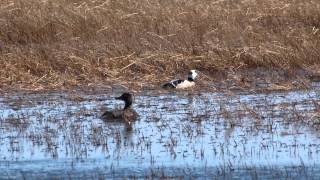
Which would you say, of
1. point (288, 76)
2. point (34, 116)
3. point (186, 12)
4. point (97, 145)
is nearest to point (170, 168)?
point (97, 145)

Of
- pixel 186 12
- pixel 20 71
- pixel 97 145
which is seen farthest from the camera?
pixel 186 12

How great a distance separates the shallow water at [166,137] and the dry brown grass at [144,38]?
166cm

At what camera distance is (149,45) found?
1820 cm

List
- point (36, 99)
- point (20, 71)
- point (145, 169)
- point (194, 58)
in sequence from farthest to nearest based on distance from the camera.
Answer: point (194, 58) → point (20, 71) → point (36, 99) → point (145, 169)

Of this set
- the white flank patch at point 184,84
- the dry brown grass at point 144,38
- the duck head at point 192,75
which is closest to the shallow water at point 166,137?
the white flank patch at point 184,84

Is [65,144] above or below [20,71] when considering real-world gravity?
below

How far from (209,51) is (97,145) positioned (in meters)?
6.66

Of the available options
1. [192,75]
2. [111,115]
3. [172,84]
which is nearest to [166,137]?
[111,115]

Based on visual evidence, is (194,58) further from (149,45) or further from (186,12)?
(186,12)

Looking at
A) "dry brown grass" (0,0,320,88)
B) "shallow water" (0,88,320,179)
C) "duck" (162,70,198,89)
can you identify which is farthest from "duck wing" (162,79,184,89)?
"dry brown grass" (0,0,320,88)

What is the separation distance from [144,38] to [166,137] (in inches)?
286

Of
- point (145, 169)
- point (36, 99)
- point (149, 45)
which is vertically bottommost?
point (145, 169)

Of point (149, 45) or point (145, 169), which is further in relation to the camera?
point (149, 45)

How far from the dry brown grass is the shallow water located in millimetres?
1658
